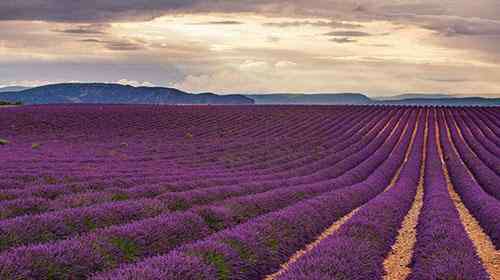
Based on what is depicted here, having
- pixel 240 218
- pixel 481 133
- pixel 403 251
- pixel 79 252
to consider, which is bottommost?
pixel 481 133

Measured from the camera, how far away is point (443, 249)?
333 inches

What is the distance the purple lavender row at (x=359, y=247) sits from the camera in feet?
22.8

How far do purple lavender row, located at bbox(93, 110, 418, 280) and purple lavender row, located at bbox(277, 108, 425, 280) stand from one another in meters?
0.74

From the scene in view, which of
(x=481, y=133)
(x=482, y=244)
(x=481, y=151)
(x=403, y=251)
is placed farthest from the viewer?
(x=481, y=133)

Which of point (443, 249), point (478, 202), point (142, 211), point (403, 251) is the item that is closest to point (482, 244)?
point (403, 251)

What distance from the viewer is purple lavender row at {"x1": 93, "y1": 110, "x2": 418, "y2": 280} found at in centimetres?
635

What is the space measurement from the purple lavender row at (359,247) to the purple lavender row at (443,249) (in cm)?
55

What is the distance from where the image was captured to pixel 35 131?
40.8 meters

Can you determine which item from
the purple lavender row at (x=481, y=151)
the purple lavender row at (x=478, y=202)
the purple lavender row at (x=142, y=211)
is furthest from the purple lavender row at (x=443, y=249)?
the purple lavender row at (x=481, y=151)

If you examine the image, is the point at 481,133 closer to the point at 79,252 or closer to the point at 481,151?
the point at 481,151

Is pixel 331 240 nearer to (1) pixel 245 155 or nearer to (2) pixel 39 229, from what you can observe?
(2) pixel 39 229

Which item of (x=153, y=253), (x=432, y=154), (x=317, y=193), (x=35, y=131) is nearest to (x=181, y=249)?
(x=153, y=253)

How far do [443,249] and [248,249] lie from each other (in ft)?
9.32

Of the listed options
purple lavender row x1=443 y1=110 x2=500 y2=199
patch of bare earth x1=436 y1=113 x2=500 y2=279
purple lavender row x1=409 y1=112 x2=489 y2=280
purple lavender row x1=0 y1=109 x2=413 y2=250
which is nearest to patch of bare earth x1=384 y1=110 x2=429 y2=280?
purple lavender row x1=409 y1=112 x2=489 y2=280
